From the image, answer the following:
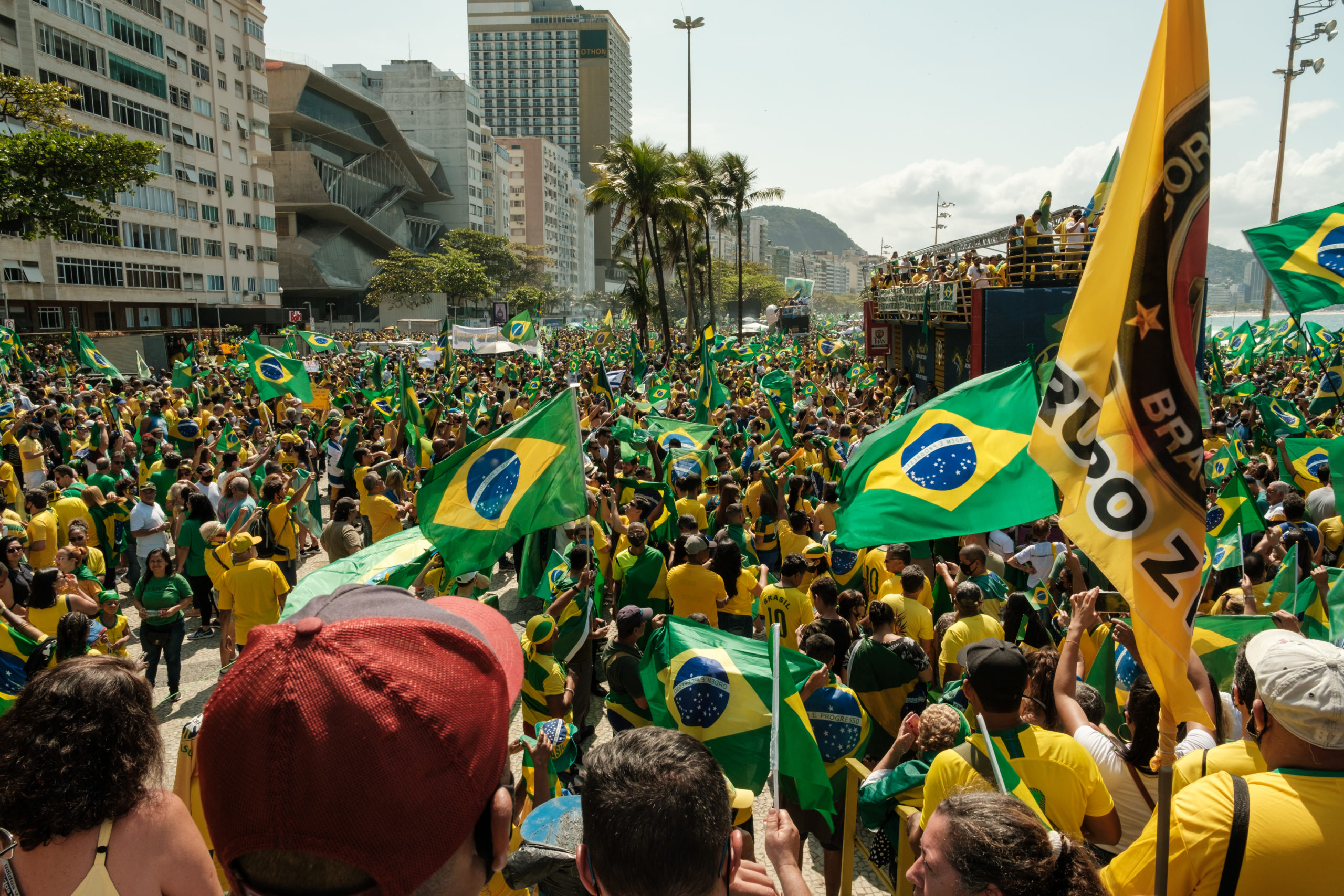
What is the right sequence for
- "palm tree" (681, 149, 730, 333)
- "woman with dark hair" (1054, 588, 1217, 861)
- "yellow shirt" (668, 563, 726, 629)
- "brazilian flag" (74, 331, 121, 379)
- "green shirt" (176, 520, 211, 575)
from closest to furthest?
"woman with dark hair" (1054, 588, 1217, 861), "yellow shirt" (668, 563, 726, 629), "green shirt" (176, 520, 211, 575), "brazilian flag" (74, 331, 121, 379), "palm tree" (681, 149, 730, 333)

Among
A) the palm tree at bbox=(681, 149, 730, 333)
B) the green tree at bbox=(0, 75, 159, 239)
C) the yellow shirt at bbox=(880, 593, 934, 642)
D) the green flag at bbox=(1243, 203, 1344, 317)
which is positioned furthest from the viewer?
the palm tree at bbox=(681, 149, 730, 333)

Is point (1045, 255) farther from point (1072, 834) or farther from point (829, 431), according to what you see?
point (1072, 834)

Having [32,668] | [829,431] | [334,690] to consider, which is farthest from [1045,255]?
[334,690]

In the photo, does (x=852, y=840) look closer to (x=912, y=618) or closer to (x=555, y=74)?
(x=912, y=618)

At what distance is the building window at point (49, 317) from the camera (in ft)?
144

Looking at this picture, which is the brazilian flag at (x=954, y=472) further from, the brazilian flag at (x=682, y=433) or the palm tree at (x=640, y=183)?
the palm tree at (x=640, y=183)

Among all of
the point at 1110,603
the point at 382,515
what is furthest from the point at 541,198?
the point at 1110,603

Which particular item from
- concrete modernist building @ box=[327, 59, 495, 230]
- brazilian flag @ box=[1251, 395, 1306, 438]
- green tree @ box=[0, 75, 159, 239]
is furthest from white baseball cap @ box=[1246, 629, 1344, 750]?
concrete modernist building @ box=[327, 59, 495, 230]

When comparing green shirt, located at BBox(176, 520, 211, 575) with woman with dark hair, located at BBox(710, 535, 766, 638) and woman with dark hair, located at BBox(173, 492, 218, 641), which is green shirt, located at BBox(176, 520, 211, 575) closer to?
woman with dark hair, located at BBox(173, 492, 218, 641)

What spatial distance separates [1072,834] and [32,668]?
499 cm

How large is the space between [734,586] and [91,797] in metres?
4.65

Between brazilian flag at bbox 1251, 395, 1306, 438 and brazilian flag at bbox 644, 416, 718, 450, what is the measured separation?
7.20m

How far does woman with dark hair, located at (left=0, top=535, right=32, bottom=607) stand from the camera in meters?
5.53

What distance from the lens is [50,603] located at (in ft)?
18.4
